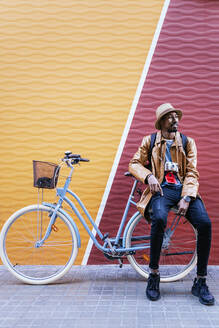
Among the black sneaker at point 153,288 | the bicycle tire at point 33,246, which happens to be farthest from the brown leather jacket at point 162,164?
the bicycle tire at point 33,246

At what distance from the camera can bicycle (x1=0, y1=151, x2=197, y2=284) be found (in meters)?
3.96

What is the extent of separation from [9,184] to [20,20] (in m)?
2.21

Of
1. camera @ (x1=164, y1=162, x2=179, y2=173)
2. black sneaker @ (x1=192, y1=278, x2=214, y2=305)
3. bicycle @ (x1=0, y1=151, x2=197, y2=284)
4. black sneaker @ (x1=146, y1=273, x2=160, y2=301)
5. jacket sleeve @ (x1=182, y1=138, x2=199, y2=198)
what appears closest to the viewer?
black sneaker @ (x1=192, y1=278, x2=214, y2=305)

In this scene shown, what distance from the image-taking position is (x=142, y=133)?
457cm

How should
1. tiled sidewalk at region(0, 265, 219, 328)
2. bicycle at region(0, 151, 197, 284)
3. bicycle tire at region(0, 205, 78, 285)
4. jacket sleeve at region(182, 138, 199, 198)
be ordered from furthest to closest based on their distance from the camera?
bicycle tire at region(0, 205, 78, 285) → bicycle at region(0, 151, 197, 284) → jacket sleeve at region(182, 138, 199, 198) → tiled sidewalk at region(0, 265, 219, 328)

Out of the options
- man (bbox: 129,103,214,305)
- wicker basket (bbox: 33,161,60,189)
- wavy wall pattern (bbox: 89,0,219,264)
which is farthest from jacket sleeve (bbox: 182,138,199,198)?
wicker basket (bbox: 33,161,60,189)

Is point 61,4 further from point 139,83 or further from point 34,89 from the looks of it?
point 139,83

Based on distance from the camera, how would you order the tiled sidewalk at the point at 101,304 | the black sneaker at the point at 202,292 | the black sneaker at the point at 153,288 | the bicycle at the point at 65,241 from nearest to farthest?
the tiled sidewalk at the point at 101,304, the black sneaker at the point at 202,292, the black sneaker at the point at 153,288, the bicycle at the point at 65,241

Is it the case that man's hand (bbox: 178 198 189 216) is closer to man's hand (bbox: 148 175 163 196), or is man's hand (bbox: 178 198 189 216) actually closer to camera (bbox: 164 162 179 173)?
man's hand (bbox: 148 175 163 196)

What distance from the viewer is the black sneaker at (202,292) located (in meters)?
3.39

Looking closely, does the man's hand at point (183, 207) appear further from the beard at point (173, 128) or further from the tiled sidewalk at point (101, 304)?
the tiled sidewalk at point (101, 304)

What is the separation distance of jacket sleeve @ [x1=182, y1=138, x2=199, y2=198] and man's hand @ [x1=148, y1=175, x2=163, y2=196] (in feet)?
0.88

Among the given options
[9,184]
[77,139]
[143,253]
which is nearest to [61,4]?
[77,139]

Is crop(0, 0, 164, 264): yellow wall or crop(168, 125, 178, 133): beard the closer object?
crop(168, 125, 178, 133): beard
